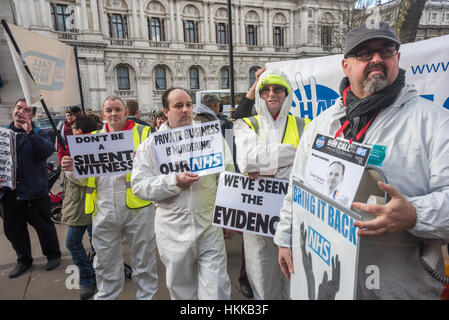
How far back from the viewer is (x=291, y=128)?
2.28m

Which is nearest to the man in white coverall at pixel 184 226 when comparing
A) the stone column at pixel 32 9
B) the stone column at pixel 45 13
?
the stone column at pixel 32 9

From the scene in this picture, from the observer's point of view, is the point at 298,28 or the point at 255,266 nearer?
the point at 255,266

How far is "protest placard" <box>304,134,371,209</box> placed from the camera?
1125 millimetres

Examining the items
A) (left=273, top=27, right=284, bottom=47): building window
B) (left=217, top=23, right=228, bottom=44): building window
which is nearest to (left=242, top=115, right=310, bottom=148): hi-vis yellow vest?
(left=217, top=23, right=228, bottom=44): building window

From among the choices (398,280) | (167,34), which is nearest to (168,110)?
(398,280)

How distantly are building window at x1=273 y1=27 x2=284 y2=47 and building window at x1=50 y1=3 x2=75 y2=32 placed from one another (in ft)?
72.3

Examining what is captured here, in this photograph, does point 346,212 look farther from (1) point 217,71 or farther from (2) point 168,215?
(1) point 217,71

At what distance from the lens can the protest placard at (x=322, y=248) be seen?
3.74 feet

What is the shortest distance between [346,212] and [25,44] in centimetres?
292

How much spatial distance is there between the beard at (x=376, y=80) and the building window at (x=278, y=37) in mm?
36652

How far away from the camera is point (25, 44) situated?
8.32 ft

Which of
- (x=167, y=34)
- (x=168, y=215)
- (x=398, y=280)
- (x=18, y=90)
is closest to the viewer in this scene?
(x=398, y=280)

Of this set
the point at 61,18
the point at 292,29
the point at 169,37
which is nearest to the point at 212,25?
the point at 169,37
